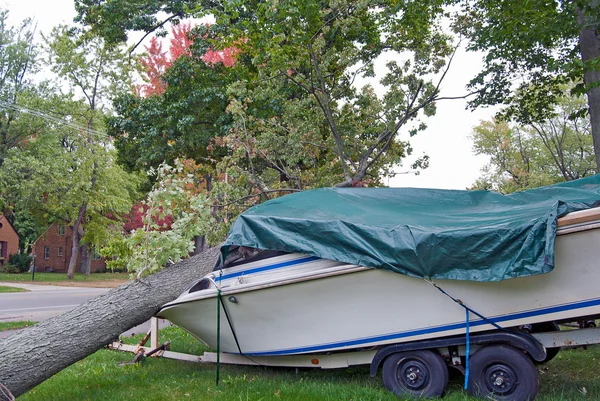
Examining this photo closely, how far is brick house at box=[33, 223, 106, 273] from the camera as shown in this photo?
40.5 metres

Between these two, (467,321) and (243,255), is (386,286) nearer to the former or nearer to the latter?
(467,321)

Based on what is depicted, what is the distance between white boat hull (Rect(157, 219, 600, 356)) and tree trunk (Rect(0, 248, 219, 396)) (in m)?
0.38

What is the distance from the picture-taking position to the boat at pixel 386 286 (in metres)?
4.20

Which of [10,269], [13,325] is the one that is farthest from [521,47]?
[10,269]

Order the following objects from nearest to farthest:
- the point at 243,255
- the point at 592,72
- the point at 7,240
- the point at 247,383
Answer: the point at 247,383 < the point at 243,255 < the point at 592,72 < the point at 7,240

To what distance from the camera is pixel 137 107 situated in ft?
54.1

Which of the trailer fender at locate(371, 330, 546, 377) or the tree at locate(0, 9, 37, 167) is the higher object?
the tree at locate(0, 9, 37, 167)

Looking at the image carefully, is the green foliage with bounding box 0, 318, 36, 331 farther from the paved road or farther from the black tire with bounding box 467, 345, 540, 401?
the black tire with bounding box 467, 345, 540, 401

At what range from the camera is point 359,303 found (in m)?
5.05

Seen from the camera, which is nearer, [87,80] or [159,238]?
[159,238]

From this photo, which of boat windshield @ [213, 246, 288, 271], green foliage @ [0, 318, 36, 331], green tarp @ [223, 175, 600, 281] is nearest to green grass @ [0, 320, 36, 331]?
green foliage @ [0, 318, 36, 331]

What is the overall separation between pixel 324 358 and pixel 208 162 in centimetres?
1287

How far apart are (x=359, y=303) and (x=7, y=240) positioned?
136 ft

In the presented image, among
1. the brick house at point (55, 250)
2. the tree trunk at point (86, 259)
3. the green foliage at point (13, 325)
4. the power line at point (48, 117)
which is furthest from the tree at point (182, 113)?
the brick house at point (55, 250)
